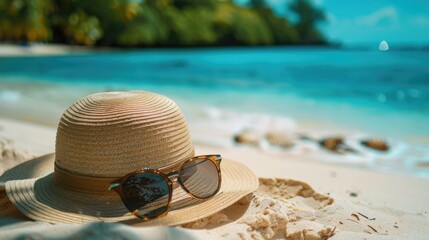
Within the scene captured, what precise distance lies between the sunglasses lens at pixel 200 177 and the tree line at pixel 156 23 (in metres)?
35.1

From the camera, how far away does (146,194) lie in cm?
201

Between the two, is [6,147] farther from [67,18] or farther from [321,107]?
[67,18]

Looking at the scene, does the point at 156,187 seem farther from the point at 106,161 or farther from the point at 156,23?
the point at 156,23

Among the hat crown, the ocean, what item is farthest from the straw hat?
the ocean

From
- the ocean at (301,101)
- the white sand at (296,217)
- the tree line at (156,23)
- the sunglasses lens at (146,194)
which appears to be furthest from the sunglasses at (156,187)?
the tree line at (156,23)

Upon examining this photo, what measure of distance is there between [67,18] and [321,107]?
123ft

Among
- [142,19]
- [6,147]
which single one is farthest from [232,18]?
[6,147]

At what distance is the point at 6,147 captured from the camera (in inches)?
133

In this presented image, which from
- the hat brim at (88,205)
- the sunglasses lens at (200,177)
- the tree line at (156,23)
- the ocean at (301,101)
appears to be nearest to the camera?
the hat brim at (88,205)

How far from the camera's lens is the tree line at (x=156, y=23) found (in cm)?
3488

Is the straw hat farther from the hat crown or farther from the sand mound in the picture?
the sand mound

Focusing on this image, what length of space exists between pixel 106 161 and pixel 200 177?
0.51m

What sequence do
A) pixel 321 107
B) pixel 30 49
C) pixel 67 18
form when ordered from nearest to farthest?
1. pixel 321 107
2. pixel 30 49
3. pixel 67 18

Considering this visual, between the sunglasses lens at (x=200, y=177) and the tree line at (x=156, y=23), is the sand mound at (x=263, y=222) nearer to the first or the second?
the sunglasses lens at (x=200, y=177)
